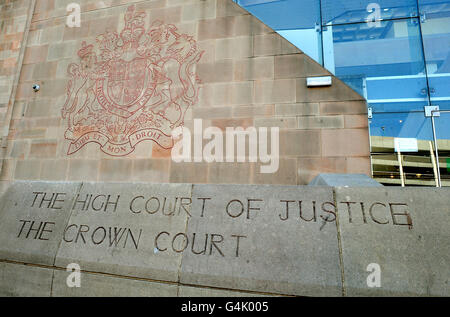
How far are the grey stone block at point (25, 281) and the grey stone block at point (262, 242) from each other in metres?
1.44

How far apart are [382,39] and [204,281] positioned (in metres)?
7.36

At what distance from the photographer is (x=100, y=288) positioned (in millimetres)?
2299

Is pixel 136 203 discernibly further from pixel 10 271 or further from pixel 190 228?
pixel 10 271

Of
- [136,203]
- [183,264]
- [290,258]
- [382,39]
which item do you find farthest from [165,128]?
[382,39]

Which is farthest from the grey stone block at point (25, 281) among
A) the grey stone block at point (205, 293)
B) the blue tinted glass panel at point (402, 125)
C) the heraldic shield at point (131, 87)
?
the blue tinted glass panel at point (402, 125)

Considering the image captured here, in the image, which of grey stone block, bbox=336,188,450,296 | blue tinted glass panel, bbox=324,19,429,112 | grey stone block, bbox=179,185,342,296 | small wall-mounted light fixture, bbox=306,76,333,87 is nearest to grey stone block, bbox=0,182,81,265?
grey stone block, bbox=179,185,342,296

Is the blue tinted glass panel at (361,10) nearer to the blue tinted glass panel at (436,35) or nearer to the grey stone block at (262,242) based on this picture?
the blue tinted glass panel at (436,35)

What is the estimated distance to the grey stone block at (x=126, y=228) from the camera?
2.33 m

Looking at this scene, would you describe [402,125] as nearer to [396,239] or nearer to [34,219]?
[396,239]

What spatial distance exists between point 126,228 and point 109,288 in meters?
0.56

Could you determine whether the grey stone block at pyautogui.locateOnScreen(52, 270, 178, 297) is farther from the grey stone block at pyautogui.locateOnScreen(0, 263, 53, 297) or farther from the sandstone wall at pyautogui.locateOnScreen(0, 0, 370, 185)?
the sandstone wall at pyautogui.locateOnScreen(0, 0, 370, 185)

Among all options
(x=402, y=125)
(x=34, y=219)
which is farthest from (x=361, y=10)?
(x=34, y=219)

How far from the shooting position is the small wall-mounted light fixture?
3.95m

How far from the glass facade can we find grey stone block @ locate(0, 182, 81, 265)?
5.72m
